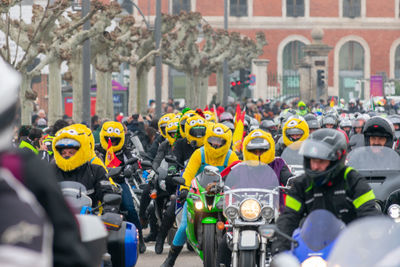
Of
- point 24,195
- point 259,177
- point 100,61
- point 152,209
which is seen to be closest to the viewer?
point 24,195

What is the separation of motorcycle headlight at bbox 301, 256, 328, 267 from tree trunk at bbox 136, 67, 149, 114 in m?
28.6

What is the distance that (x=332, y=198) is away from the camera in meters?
6.54

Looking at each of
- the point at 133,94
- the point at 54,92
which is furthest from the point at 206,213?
the point at 133,94

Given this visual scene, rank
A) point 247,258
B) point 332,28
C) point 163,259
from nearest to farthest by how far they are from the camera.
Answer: point 247,258
point 163,259
point 332,28

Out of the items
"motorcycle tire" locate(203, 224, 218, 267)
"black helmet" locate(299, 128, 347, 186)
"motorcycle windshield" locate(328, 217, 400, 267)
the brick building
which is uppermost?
the brick building

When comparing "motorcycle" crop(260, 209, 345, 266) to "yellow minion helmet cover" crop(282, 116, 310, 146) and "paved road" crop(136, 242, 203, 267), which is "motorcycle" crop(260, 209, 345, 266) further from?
"yellow minion helmet cover" crop(282, 116, 310, 146)

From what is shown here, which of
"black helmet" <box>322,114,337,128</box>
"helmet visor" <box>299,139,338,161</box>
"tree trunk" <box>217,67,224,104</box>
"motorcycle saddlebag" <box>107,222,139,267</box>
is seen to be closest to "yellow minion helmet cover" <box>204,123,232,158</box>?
"motorcycle saddlebag" <box>107,222,139,267</box>

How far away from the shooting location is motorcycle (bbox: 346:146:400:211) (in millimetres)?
9755

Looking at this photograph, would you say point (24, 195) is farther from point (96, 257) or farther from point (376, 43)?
point (376, 43)

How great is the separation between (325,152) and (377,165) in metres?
3.60

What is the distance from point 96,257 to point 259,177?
17.8 feet

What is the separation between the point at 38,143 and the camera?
13.0m

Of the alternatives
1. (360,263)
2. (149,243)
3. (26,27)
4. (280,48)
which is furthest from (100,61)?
(280,48)

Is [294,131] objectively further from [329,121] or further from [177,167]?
[329,121]
